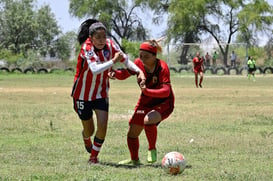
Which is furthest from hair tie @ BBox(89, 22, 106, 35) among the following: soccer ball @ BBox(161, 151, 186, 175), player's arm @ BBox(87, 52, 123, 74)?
soccer ball @ BBox(161, 151, 186, 175)

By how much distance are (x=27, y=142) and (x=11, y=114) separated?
509 cm

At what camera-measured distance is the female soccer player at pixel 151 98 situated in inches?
321

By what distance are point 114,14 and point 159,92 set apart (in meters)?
79.8

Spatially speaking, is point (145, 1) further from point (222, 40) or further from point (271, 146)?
point (271, 146)

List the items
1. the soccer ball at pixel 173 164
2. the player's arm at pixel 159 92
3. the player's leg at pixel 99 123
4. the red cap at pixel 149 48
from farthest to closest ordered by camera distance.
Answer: the player's leg at pixel 99 123 → the red cap at pixel 149 48 → the player's arm at pixel 159 92 → the soccer ball at pixel 173 164

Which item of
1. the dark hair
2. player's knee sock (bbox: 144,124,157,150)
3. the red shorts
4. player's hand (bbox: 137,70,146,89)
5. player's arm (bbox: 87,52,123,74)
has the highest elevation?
the dark hair

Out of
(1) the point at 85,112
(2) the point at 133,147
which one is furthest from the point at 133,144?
(1) the point at 85,112

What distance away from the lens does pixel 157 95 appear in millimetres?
8039

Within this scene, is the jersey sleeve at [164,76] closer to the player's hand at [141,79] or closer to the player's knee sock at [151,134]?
the player's hand at [141,79]

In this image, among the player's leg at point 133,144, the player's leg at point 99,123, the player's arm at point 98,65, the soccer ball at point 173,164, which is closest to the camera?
the soccer ball at point 173,164

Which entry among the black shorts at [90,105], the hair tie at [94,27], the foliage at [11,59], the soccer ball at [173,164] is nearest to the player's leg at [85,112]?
the black shorts at [90,105]

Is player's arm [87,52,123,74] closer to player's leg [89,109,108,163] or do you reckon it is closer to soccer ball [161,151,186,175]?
player's leg [89,109,108,163]

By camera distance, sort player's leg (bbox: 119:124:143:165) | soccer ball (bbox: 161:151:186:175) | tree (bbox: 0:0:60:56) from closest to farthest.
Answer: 1. soccer ball (bbox: 161:151:186:175)
2. player's leg (bbox: 119:124:143:165)
3. tree (bbox: 0:0:60:56)

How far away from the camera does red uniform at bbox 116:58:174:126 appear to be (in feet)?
26.9
